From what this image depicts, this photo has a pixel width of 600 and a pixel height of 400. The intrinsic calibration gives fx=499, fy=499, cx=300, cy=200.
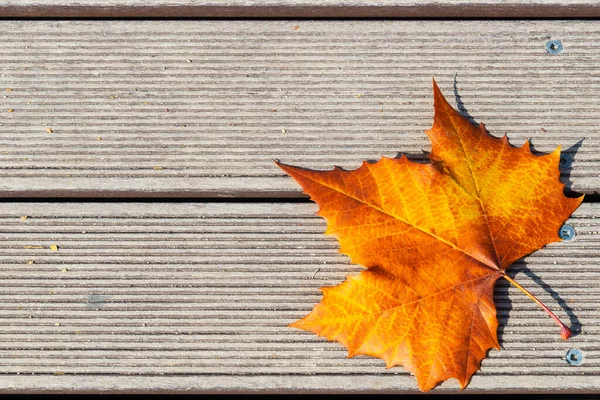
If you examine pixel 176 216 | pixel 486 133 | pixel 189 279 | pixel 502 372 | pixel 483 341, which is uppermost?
pixel 486 133

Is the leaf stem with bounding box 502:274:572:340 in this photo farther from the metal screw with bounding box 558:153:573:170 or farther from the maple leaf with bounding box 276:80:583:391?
the metal screw with bounding box 558:153:573:170

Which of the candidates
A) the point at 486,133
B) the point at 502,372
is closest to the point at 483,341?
the point at 502,372

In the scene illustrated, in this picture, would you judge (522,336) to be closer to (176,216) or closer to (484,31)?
(484,31)

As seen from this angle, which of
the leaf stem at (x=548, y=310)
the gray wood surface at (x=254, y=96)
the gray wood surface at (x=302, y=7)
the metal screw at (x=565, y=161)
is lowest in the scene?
the leaf stem at (x=548, y=310)

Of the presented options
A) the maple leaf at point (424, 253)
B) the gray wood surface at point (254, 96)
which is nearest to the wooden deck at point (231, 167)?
the gray wood surface at point (254, 96)

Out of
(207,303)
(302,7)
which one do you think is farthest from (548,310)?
(302,7)

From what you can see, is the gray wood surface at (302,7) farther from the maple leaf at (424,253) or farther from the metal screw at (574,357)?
the metal screw at (574,357)
